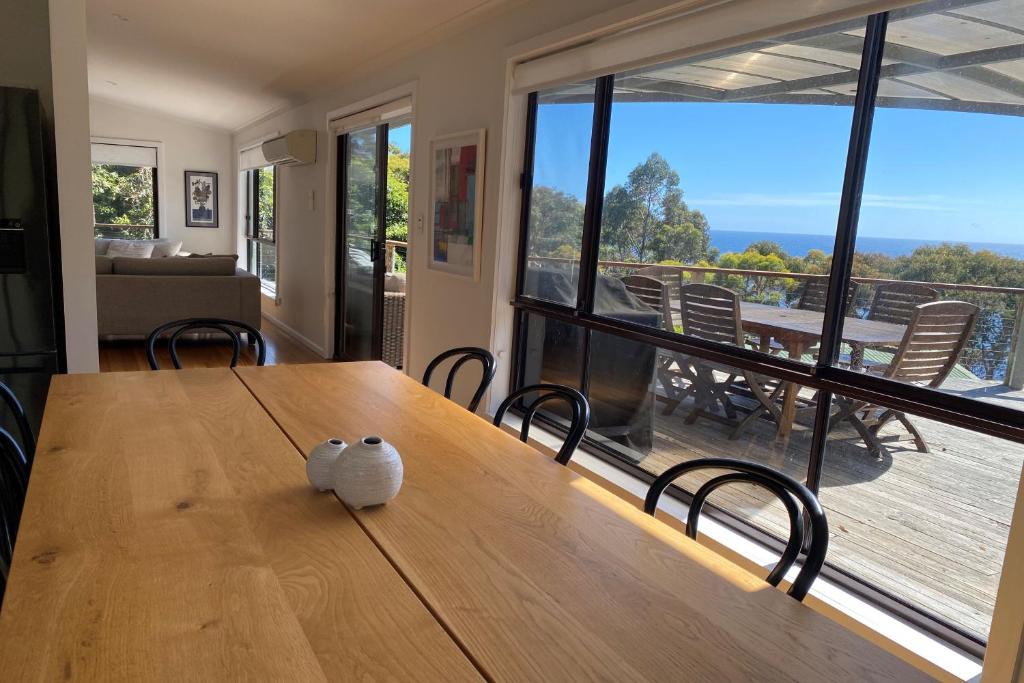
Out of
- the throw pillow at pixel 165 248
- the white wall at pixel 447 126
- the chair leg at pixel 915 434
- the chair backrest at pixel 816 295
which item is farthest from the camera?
the throw pillow at pixel 165 248

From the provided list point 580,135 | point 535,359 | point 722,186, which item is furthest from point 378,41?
point 722,186

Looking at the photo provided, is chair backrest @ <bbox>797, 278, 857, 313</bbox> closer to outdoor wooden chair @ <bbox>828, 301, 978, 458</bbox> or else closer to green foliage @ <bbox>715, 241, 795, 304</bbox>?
green foliage @ <bbox>715, 241, 795, 304</bbox>

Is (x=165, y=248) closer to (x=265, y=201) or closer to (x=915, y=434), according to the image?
(x=265, y=201)

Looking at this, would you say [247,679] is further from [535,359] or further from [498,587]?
[535,359]

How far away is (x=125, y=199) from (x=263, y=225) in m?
2.59

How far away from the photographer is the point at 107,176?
31.8ft

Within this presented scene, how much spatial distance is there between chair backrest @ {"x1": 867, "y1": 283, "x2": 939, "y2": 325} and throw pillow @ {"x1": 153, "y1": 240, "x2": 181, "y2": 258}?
911 centimetres

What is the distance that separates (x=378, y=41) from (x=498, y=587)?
13.7 ft

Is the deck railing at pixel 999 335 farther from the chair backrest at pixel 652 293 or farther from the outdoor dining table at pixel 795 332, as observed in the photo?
the chair backrest at pixel 652 293

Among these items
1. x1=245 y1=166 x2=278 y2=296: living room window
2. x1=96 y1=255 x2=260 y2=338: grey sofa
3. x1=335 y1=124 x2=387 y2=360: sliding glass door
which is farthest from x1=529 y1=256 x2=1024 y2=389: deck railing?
x1=245 y1=166 x2=278 y2=296: living room window

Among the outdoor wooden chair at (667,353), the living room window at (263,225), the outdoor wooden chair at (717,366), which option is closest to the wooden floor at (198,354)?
the living room window at (263,225)

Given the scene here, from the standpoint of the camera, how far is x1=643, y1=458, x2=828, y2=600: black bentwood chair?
118 cm

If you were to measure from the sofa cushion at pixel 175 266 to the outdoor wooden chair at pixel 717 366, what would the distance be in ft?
16.5

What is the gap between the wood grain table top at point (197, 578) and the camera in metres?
0.85
